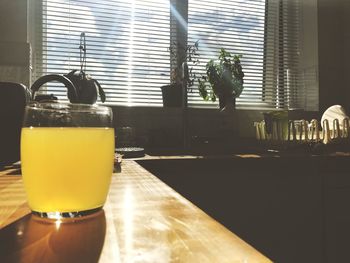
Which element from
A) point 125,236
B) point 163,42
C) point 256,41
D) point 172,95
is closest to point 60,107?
point 125,236

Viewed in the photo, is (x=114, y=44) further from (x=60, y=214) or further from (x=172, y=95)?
(x=60, y=214)

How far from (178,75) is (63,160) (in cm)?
193

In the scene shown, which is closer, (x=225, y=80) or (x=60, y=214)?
(x=60, y=214)

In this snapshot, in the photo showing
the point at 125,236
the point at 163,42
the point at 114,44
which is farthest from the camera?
the point at 163,42

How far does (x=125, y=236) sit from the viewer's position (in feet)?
1.11

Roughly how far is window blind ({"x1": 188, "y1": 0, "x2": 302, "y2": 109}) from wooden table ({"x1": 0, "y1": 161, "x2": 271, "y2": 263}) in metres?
2.13

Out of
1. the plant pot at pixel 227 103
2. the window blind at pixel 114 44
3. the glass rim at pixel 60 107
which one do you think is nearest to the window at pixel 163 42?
the window blind at pixel 114 44

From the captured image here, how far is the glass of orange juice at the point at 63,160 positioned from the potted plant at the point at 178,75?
1.67 meters

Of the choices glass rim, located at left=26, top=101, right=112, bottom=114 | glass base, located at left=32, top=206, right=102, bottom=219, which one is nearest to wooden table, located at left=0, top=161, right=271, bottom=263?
glass base, located at left=32, top=206, right=102, bottom=219

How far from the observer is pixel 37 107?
436 millimetres

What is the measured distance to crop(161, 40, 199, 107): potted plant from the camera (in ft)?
7.32

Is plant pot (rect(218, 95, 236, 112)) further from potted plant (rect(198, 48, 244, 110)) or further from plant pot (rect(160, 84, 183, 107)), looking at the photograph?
plant pot (rect(160, 84, 183, 107))

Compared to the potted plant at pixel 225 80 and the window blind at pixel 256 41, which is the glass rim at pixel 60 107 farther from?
the window blind at pixel 256 41

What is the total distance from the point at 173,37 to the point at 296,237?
5.14ft
